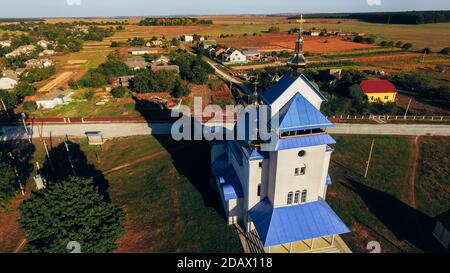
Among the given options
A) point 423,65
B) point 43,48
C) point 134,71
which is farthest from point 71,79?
point 423,65

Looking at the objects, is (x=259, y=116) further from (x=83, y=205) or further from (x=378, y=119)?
(x=378, y=119)

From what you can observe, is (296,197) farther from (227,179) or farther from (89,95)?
(89,95)

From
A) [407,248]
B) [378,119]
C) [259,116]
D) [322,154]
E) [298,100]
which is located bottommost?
[407,248]

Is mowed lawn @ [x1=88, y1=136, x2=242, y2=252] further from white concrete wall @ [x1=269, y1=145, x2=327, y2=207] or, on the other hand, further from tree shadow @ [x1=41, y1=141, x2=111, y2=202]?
white concrete wall @ [x1=269, y1=145, x2=327, y2=207]

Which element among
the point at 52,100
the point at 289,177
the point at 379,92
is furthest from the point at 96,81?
the point at 379,92

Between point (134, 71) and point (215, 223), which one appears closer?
point (215, 223)

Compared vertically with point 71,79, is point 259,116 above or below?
above
